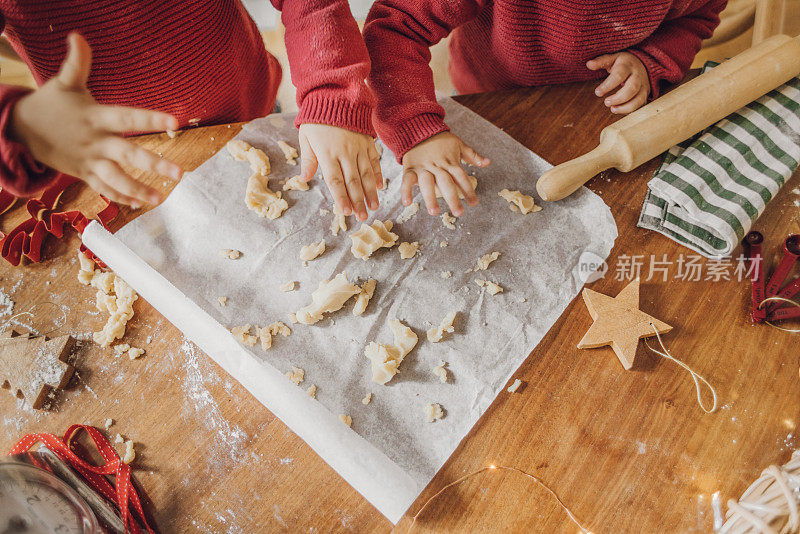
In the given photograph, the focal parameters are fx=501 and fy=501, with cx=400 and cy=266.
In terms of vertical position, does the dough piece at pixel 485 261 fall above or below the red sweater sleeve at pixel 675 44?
below

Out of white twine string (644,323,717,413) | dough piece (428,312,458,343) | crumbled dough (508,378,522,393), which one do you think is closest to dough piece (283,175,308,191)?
dough piece (428,312,458,343)

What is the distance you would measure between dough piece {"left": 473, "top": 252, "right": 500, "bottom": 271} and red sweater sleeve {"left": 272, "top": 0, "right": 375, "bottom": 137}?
0.26 m

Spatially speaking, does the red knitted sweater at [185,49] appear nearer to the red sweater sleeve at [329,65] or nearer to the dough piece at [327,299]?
the red sweater sleeve at [329,65]

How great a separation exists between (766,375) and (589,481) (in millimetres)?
300

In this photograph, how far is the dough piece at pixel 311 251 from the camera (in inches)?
31.3

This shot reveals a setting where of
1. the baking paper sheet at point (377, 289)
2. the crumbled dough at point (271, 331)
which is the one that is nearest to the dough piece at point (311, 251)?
the baking paper sheet at point (377, 289)

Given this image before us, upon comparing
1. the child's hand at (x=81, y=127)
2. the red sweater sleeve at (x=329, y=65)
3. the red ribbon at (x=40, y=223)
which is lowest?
the red ribbon at (x=40, y=223)

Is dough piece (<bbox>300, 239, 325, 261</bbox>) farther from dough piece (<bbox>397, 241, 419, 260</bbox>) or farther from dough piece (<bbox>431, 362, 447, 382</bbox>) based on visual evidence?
dough piece (<bbox>431, 362, 447, 382</bbox>)

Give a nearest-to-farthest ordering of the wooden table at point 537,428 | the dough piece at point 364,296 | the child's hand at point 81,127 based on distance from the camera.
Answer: the child's hand at point 81,127
the wooden table at point 537,428
the dough piece at point 364,296

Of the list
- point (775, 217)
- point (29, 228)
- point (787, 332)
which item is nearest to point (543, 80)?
point (775, 217)

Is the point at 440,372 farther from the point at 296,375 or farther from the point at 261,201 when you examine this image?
the point at 261,201

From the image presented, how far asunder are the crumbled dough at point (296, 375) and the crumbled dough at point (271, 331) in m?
0.05

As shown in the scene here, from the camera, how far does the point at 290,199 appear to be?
849 mm

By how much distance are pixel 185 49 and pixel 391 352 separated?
0.59m
